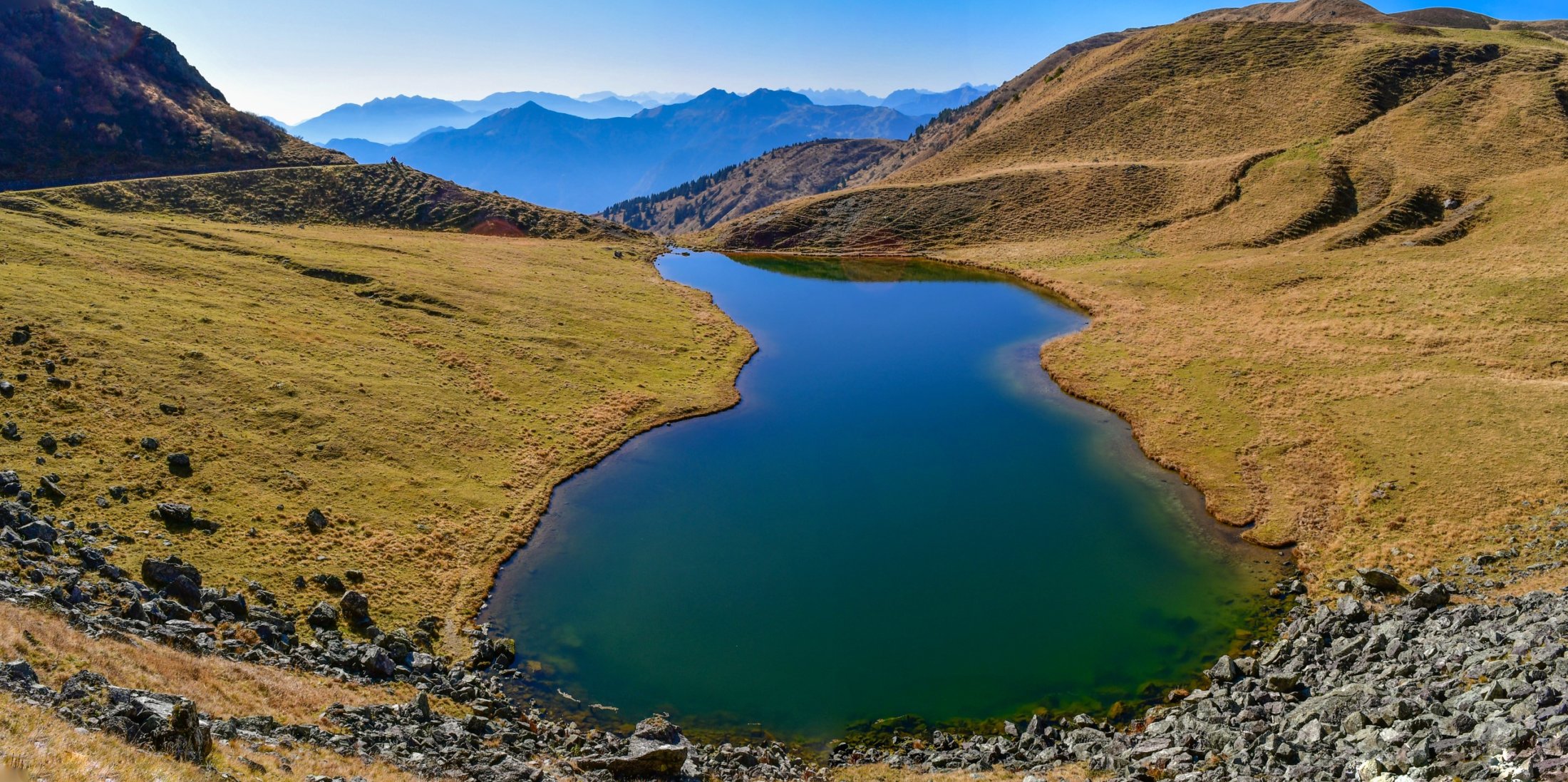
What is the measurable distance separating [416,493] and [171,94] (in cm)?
12662

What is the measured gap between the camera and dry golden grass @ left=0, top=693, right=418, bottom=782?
509 inches

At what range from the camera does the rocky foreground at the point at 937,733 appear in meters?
17.8

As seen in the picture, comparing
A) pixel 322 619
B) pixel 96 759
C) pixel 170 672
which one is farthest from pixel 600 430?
pixel 96 759

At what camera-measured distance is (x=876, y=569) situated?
37625 millimetres

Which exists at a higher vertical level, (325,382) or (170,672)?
(325,382)

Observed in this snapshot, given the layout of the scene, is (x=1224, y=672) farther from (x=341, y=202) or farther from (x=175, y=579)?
(x=341, y=202)

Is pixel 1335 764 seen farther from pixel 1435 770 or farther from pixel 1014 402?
pixel 1014 402

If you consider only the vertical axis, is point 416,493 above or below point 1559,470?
below

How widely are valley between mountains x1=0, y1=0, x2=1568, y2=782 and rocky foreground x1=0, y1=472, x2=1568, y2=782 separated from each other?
146 mm

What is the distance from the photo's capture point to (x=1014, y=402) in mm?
58844

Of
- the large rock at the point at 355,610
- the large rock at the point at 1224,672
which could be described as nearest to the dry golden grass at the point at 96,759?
the large rock at the point at 355,610

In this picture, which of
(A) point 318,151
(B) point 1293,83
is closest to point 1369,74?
(B) point 1293,83

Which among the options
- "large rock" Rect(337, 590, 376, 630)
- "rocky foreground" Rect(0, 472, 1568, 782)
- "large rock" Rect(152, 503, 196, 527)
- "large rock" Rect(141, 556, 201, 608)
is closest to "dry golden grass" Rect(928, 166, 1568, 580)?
"rocky foreground" Rect(0, 472, 1568, 782)

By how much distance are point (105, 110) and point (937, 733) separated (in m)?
147
